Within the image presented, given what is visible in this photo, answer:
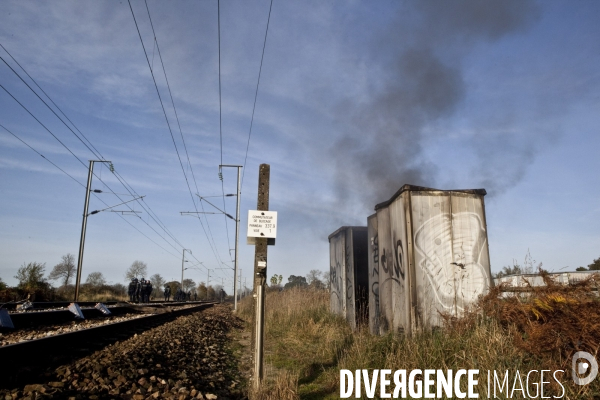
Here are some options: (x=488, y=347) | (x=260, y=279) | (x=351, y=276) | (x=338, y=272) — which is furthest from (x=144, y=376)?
(x=338, y=272)

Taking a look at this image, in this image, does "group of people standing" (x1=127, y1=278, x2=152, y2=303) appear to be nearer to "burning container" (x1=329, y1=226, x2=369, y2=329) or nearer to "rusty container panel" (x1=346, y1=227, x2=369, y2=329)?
"burning container" (x1=329, y1=226, x2=369, y2=329)

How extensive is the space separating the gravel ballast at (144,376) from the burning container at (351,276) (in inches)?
167

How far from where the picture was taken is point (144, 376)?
5723 mm

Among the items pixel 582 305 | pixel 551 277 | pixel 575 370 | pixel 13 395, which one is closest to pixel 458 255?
pixel 551 277

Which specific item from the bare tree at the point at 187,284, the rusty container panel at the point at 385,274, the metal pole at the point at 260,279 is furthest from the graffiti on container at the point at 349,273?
the bare tree at the point at 187,284

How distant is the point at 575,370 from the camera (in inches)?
187

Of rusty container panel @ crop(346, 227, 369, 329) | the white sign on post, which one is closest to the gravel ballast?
the white sign on post

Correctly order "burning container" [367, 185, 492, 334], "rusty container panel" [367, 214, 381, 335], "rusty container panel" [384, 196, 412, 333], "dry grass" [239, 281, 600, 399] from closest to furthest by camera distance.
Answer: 1. "dry grass" [239, 281, 600, 399]
2. "burning container" [367, 185, 492, 334]
3. "rusty container panel" [384, 196, 412, 333]
4. "rusty container panel" [367, 214, 381, 335]

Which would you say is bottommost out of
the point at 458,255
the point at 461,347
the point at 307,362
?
the point at 307,362

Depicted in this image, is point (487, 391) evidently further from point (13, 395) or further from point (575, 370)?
point (13, 395)

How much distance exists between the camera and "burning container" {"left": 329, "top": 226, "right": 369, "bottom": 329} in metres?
12.0

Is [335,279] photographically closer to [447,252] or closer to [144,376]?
[447,252]

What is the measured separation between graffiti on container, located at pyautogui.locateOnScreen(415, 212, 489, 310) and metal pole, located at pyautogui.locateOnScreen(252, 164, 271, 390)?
3.14 meters

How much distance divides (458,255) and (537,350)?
328 cm
